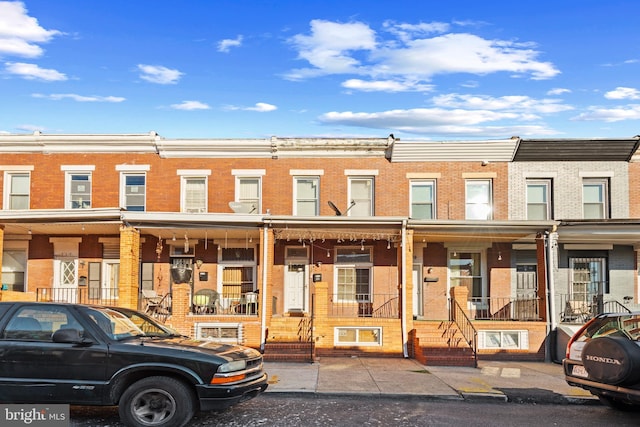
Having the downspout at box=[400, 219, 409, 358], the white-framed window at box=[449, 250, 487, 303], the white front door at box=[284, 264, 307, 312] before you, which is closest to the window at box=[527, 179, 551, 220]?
the white-framed window at box=[449, 250, 487, 303]

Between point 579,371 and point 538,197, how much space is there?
11.5 metres

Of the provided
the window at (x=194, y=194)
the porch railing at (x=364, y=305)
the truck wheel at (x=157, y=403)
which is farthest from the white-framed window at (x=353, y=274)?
the truck wheel at (x=157, y=403)

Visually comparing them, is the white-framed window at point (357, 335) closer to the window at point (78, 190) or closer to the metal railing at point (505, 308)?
the metal railing at point (505, 308)

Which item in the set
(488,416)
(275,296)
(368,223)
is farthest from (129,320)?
(275,296)

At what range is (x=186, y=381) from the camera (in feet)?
27.3

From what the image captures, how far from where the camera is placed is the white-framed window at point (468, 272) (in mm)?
20531

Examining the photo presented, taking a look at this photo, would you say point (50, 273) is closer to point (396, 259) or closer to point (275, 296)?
point (275, 296)

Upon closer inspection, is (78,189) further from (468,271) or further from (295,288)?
(468,271)

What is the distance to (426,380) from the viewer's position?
42.9ft

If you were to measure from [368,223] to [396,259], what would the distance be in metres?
3.26

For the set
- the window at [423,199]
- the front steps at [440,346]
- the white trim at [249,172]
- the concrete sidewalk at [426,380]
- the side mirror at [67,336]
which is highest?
the white trim at [249,172]

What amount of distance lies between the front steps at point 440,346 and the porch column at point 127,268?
7774 millimetres

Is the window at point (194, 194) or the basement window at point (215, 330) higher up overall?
the window at point (194, 194)

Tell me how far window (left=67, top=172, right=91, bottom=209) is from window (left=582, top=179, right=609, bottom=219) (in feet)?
53.5
